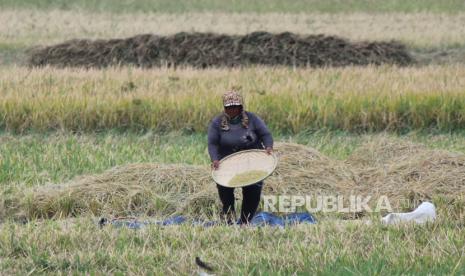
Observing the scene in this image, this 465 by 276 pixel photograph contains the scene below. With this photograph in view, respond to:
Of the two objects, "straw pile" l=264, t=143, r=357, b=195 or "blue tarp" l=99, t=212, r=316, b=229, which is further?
"straw pile" l=264, t=143, r=357, b=195

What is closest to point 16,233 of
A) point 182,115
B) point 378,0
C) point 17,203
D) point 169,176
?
point 17,203

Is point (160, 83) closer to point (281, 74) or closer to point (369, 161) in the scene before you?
point (281, 74)

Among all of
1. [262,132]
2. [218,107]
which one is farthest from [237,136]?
[218,107]

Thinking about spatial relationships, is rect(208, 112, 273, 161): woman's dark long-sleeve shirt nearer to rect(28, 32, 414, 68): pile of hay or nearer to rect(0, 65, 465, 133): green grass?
rect(0, 65, 465, 133): green grass

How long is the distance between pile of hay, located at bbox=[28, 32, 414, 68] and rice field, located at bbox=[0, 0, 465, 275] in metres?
1.33

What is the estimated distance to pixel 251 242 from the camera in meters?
6.43

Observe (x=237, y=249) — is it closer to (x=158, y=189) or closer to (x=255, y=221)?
(x=255, y=221)

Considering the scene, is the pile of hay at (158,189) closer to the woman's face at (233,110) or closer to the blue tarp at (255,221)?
the blue tarp at (255,221)

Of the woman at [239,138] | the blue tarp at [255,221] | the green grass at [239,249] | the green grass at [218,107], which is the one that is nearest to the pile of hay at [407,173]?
the blue tarp at [255,221]

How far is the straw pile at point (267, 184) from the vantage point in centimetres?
827

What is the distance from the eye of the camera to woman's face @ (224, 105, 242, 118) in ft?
24.3

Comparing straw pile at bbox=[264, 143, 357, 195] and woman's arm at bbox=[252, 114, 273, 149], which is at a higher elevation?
woman's arm at bbox=[252, 114, 273, 149]

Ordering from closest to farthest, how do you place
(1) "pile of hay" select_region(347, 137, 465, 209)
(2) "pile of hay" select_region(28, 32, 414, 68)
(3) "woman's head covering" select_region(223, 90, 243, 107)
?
(3) "woman's head covering" select_region(223, 90, 243, 107) → (1) "pile of hay" select_region(347, 137, 465, 209) → (2) "pile of hay" select_region(28, 32, 414, 68)

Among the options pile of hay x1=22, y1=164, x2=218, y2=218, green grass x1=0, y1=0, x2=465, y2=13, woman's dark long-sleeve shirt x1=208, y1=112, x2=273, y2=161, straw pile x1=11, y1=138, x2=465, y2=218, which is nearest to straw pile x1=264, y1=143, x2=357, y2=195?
straw pile x1=11, y1=138, x2=465, y2=218
